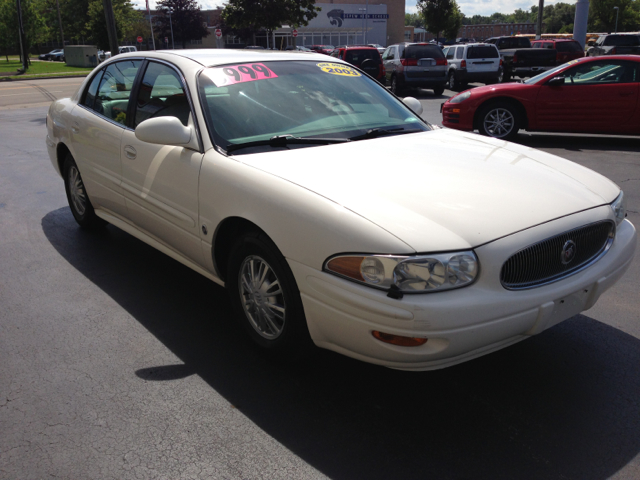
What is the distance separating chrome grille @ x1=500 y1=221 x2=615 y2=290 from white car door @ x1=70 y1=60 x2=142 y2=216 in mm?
2825

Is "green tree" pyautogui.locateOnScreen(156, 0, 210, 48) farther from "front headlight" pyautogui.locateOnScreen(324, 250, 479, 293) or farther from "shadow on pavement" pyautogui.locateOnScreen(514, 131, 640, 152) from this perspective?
"front headlight" pyautogui.locateOnScreen(324, 250, 479, 293)

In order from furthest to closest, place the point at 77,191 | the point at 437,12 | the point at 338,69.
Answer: the point at 437,12, the point at 77,191, the point at 338,69

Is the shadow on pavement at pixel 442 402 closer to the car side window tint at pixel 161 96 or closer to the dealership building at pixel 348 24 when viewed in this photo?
the car side window tint at pixel 161 96

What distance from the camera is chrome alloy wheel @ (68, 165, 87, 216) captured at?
5.13 meters

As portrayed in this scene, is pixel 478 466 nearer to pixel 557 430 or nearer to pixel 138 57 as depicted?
pixel 557 430

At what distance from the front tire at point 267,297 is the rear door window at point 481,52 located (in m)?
19.5

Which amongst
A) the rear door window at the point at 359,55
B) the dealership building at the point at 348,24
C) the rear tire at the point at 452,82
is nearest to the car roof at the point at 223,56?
the rear door window at the point at 359,55

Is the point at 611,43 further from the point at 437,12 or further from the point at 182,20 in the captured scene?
the point at 182,20

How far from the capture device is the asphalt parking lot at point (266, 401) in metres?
2.38

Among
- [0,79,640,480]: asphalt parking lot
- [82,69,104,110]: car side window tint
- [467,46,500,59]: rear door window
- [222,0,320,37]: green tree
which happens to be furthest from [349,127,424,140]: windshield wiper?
[222,0,320,37]: green tree

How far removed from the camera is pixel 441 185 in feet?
9.23

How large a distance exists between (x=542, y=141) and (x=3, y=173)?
8.66 metres

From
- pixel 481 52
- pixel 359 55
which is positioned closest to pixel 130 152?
pixel 359 55

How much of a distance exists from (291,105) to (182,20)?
68.5 m
